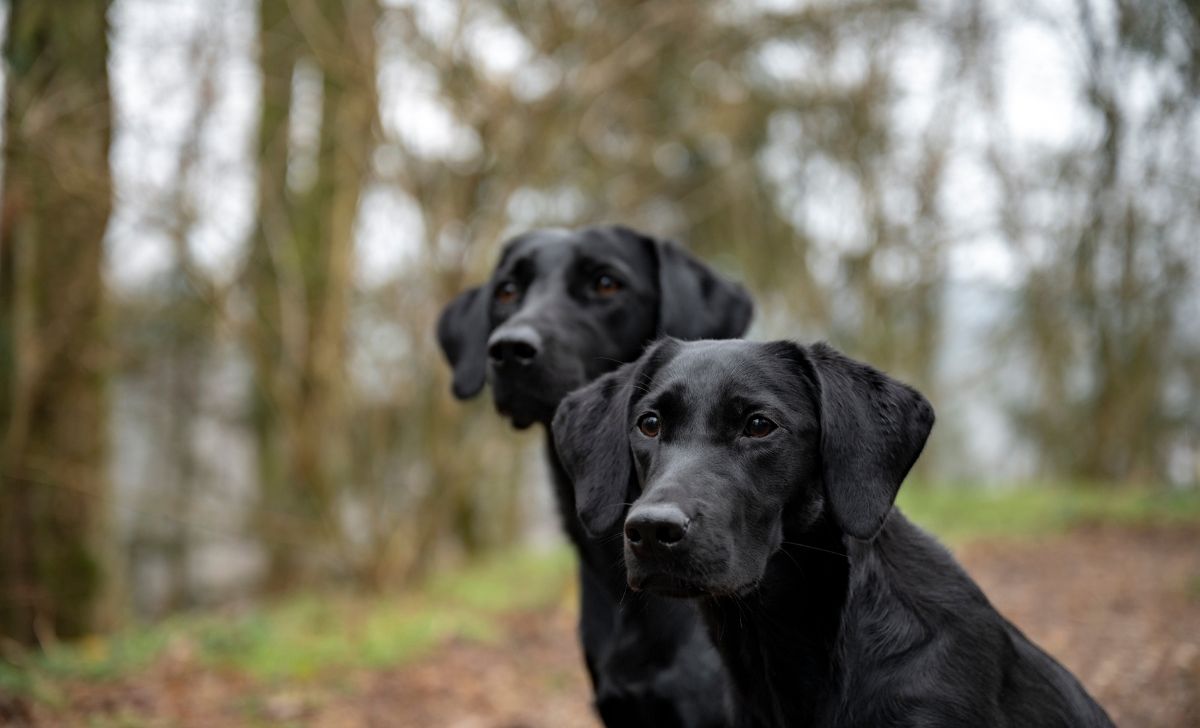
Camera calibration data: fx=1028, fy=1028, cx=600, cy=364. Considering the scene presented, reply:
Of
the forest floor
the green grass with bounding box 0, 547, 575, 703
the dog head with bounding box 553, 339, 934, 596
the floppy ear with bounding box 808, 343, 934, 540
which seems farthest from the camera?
the green grass with bounding box 0, 547, 575, 703

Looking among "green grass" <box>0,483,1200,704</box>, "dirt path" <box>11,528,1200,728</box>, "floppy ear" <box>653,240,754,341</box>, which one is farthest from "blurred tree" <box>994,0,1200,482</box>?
"floppy ear" <box>653,240,754,341</box>

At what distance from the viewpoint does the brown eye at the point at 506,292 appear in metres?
4.77

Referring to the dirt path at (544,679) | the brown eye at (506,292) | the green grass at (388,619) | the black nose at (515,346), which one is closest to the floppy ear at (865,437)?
the black nose at (515,346)

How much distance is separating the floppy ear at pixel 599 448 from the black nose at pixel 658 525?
1.54 feet

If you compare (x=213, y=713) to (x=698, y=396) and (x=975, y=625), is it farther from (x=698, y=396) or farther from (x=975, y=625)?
(x=975, y=625)

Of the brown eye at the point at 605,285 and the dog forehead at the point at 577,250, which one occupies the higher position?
the dog forehead at the point at 577,250

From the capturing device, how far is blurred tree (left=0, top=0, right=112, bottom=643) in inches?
300

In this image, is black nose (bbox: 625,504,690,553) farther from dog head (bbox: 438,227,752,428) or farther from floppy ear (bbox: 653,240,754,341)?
floppy ear (bbox: 653,240,754,341)

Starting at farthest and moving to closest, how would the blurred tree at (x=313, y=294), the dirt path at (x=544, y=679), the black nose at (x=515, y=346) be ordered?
1. the blurred tree at (x=313, y=294)
2. the dirt path at (x=544, y=679)
3. the black nose at (x=515, y=346)

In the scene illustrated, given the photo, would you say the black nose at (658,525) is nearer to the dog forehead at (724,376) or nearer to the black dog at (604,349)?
the dog forehead at (724,376)

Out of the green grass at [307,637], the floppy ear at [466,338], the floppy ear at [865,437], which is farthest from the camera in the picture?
the green grass at [307,637]

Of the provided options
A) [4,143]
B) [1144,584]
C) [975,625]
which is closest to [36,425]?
[4,143]

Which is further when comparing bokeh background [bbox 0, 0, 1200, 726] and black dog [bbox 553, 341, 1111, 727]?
bokeh background [bbox 0, 0, 1200, 726]

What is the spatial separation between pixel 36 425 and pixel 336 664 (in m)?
3.36
